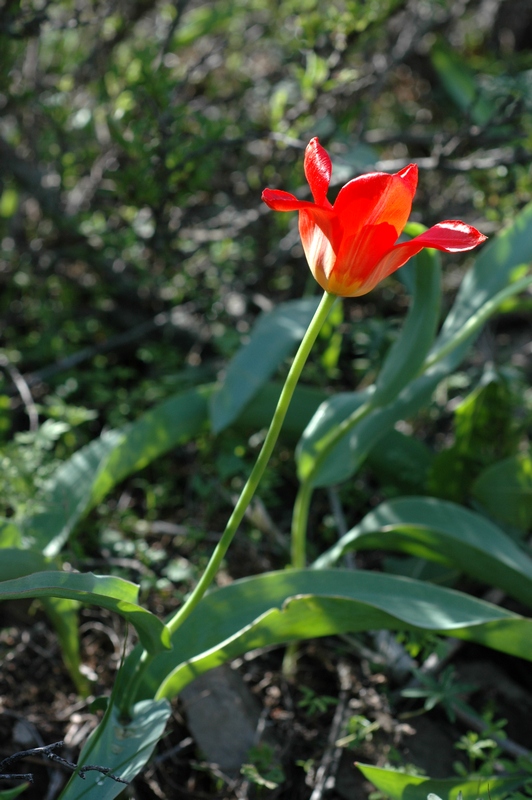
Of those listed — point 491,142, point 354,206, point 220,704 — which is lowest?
point 220,704

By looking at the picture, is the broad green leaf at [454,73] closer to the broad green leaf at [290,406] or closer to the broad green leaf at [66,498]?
the broad green leaf at [290,406]

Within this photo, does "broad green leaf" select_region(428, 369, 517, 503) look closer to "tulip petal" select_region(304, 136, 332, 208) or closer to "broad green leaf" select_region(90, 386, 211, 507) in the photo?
"broad green leaf" select_region(90, 386, 211, 507)

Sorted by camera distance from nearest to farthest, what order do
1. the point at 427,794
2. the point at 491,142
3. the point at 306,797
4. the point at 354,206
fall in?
the point at 354,206, the point at 427,794, the point at 306,797, the point at 491,142

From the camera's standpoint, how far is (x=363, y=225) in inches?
31.7

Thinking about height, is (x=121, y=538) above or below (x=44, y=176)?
below

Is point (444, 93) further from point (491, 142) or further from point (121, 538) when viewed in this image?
point (121, 538)

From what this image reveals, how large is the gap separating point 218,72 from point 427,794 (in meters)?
2.97

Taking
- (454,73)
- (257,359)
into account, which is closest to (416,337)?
(257,359)

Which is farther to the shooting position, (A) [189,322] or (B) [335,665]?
(A) [189,322]

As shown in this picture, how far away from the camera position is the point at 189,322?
2326mm

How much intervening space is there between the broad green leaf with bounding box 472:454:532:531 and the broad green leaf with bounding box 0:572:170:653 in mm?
914

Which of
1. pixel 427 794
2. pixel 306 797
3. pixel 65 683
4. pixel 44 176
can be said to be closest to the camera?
pixel 427 794

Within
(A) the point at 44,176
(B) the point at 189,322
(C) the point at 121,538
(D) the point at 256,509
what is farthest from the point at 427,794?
(A) the point at 44,176

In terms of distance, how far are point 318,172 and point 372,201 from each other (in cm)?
8
